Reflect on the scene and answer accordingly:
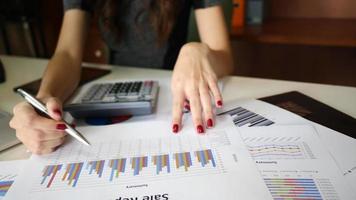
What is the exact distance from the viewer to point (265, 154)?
0.43 m

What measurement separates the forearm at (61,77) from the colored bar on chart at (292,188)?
17.0 inches

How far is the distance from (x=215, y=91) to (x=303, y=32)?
93 cm

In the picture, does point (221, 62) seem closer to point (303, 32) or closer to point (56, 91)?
point (56, 91)

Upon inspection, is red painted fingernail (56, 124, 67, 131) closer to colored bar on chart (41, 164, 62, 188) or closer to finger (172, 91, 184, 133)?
colored bar on chart (41, 164, 62, 188)

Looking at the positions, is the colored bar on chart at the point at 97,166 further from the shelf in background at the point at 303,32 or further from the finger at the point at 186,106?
the shelf in background at the point at 303,32

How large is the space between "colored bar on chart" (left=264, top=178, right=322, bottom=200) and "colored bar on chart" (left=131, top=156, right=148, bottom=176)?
6.4 inches

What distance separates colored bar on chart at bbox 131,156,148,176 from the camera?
42 centimetres

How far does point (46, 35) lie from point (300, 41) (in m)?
1.44

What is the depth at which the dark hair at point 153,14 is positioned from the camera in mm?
836

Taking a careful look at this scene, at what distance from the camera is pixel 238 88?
2.23 feet

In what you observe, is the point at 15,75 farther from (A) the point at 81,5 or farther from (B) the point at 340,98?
(B) the point at 340,98

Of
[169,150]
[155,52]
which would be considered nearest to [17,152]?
[169,150]

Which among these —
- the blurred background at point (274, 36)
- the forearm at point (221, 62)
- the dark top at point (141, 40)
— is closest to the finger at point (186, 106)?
the forearm at point (221, 62)

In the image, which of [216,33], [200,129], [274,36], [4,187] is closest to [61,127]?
[4,187]
